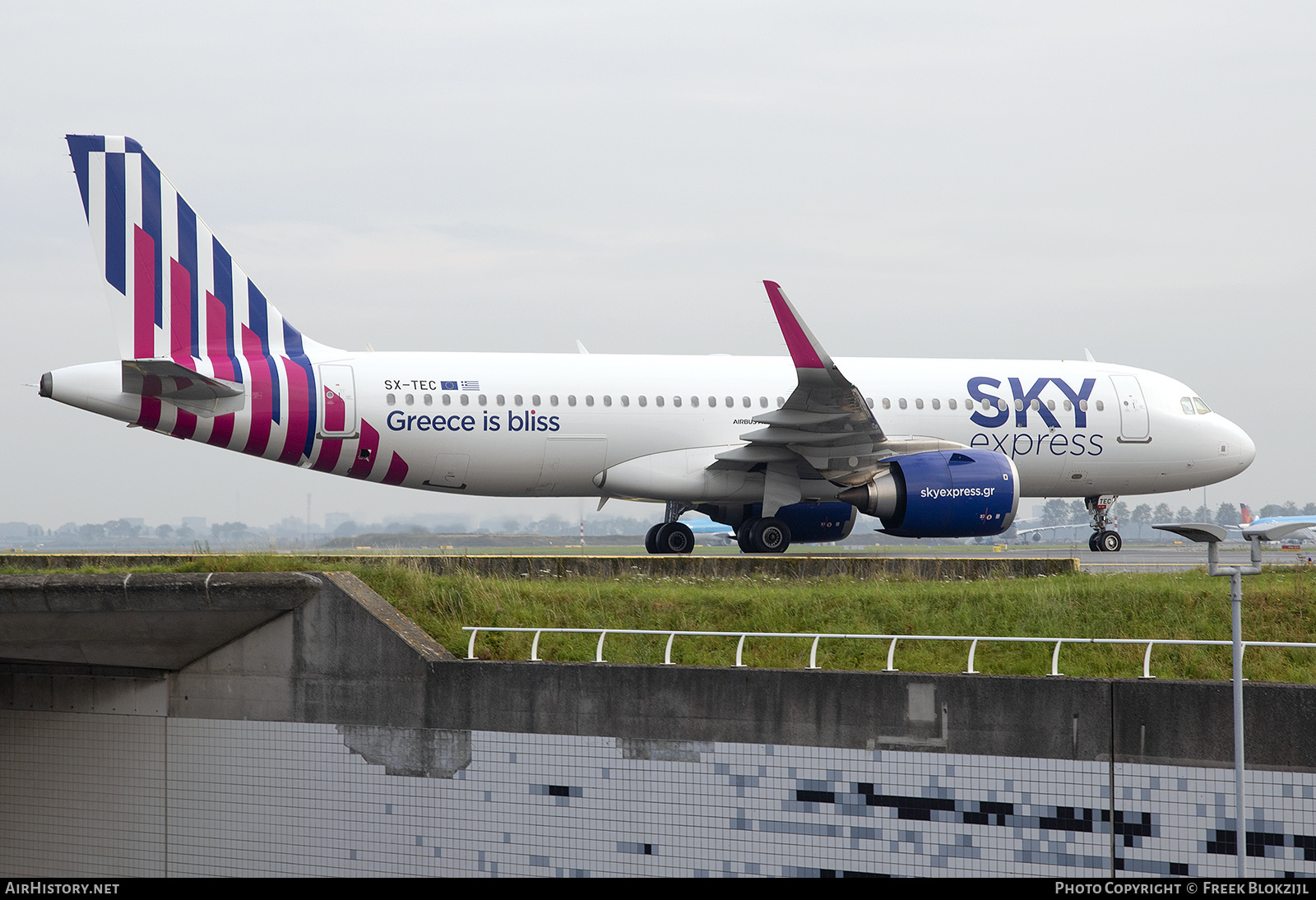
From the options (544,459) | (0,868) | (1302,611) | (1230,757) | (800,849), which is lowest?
Result: (0,868)

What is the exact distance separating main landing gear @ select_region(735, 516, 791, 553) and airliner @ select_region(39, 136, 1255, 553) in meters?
0.03

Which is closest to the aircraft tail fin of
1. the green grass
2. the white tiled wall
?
the green grass

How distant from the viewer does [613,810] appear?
445 inches

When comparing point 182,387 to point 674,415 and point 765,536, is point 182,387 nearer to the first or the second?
point 674,415

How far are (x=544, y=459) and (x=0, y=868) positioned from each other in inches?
399

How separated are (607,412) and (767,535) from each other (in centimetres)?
353

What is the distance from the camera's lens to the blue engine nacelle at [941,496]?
1928 cm

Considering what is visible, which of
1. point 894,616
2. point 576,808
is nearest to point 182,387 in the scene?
point 576,808

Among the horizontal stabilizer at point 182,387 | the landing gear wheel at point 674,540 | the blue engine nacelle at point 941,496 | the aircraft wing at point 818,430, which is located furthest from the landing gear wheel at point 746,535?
the horizontal stabilizer at point 182,387

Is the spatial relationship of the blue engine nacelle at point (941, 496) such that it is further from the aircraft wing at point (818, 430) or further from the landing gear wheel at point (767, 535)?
the landing gear wheel at point (767, 535)

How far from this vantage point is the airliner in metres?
19.5

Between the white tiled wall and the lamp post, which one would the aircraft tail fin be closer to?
the white tiled wall

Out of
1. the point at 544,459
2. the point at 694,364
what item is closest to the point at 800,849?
the point at 544,459

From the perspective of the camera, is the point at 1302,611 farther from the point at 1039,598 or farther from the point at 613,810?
the point at 613,810
